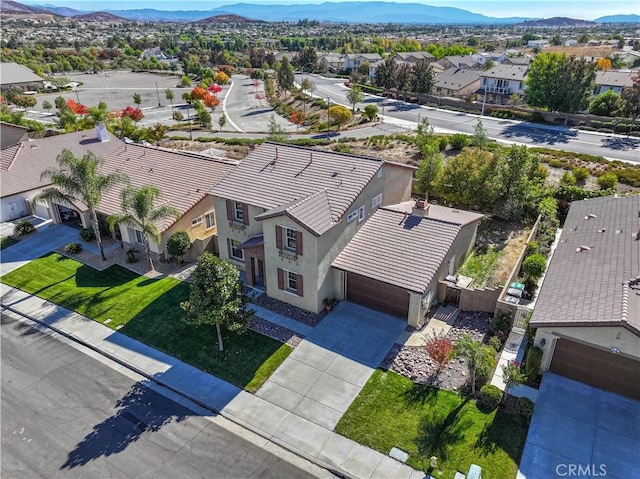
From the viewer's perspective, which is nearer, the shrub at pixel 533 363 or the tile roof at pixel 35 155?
the shrub at pixel 533 363

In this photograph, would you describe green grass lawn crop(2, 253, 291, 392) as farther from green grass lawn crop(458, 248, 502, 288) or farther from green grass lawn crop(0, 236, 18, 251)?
green grass lawn crop(458, 248, 502, 288)

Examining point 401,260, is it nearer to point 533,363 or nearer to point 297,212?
point 297,212

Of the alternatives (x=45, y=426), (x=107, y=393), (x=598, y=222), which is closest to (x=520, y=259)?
(x=598, y=222)

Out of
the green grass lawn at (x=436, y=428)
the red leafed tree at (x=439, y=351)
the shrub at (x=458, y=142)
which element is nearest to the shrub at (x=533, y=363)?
the green grass lawn at (x=436, y=428)

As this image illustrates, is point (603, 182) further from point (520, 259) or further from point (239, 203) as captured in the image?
point (239, 203)

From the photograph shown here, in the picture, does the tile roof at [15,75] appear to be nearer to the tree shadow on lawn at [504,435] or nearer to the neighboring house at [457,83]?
the neighboring house at [457,83]

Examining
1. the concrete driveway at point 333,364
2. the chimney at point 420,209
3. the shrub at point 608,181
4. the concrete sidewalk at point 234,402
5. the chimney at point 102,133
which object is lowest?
the concrete sidewalk at point 234,402
